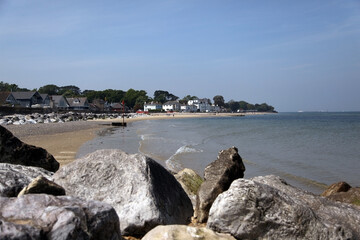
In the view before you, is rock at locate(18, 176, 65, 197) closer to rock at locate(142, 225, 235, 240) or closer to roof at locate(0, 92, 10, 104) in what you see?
rock at locate(142, 225, 235, 240)

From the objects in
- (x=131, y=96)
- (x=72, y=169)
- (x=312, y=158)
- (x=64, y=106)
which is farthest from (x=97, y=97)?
(x=72, y=169)

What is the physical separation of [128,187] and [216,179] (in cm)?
194

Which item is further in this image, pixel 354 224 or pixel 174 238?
pixel 354 224

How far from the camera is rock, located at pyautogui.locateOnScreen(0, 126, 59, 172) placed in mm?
7004

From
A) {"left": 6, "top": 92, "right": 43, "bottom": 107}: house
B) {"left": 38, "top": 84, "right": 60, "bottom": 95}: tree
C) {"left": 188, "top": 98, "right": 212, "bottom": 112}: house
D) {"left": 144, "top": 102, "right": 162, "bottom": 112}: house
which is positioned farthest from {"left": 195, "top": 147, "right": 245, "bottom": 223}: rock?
{"left": 188, "top": 98, "right": 212, "bottom": 112}: house

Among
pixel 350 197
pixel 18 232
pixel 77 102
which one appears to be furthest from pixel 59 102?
pixel 18 232

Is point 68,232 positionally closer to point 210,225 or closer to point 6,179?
point 210,225

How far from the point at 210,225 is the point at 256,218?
1.81 feet

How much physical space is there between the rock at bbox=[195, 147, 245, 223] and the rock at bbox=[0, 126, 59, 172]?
3.95 m

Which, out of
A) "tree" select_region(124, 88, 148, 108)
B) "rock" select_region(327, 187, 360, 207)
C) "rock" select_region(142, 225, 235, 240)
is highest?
"tree" select_region(124, 88, 148, 108)

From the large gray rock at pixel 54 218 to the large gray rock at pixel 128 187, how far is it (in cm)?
98

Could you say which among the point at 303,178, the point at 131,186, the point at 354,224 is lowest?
the point at 303,178

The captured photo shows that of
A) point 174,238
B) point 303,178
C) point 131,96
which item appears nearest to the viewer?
point 174,238

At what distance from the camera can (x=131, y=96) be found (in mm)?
156125
